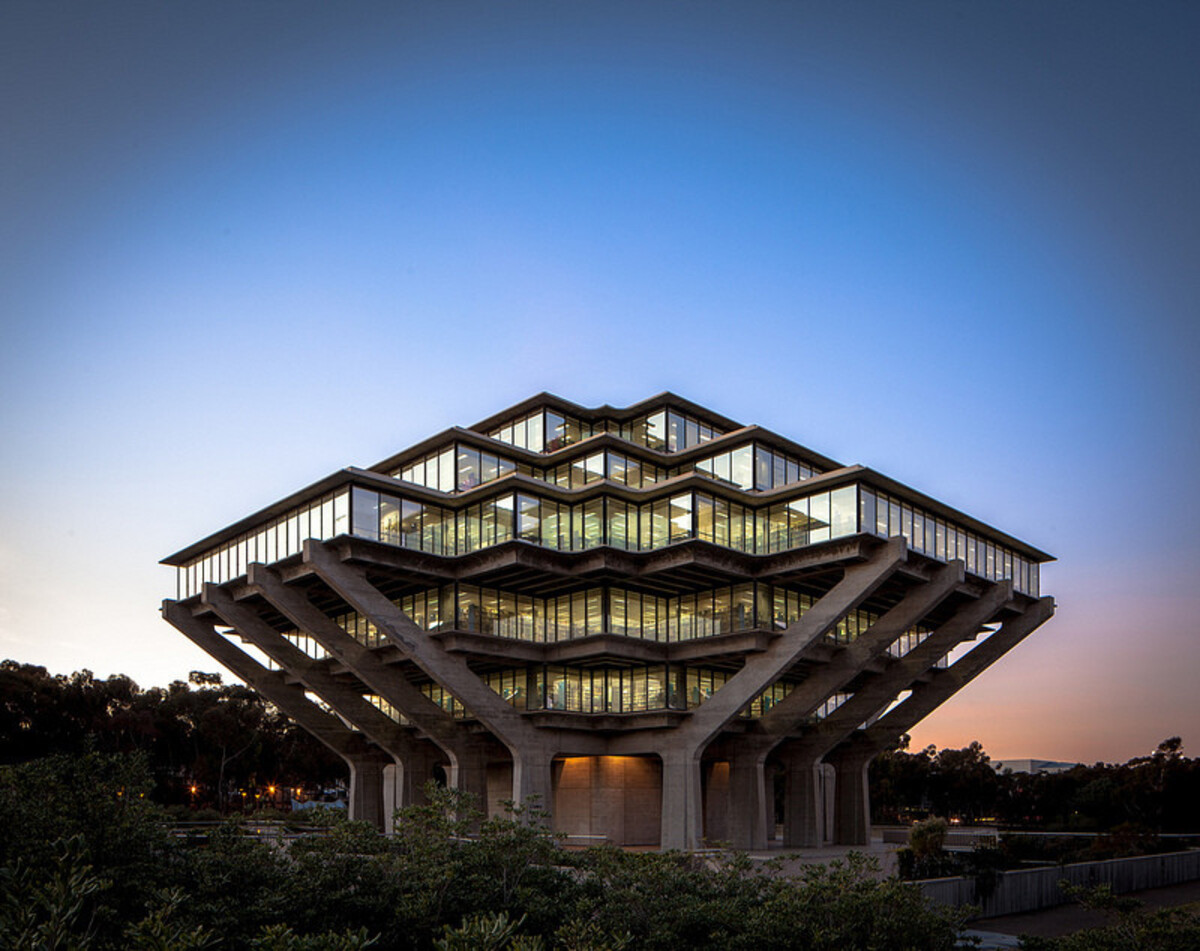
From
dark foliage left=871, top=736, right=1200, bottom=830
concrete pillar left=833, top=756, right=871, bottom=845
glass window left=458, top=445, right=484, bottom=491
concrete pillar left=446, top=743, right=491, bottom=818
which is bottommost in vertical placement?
dark foliage left=871, top=736, right=1200, bottom=830

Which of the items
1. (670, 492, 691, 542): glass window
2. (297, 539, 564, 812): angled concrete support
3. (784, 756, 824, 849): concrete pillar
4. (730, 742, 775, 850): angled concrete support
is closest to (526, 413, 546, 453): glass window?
(670, 492, 691, 542): glass window

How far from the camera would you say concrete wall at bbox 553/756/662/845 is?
177 feet

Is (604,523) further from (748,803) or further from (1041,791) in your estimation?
(1041,791)

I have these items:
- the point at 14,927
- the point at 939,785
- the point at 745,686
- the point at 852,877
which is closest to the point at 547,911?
the point at 852,877

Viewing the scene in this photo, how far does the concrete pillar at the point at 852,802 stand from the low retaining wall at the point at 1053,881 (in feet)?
62.3

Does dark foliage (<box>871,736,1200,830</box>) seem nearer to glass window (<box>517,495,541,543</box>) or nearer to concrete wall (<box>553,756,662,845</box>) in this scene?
concrete wall (<box>553,756,662,845</box>)

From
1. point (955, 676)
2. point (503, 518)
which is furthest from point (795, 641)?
point (955, 676)

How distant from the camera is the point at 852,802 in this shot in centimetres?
6184

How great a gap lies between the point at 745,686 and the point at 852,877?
103 feet

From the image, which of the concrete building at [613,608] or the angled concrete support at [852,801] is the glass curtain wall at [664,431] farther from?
the angled concrete support at [852,801]

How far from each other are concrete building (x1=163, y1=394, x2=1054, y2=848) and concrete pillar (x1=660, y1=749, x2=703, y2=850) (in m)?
0.10

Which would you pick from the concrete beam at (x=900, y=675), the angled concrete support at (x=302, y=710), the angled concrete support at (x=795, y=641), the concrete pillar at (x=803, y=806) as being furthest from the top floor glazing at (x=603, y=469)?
the concrete pillar at (x=803, y=806)

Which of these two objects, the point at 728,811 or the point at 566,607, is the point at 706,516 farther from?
the point at 728,811

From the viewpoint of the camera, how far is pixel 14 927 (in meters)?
8.15
